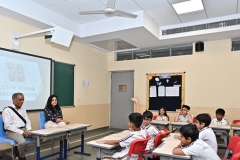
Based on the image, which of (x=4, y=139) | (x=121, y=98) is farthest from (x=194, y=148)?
(x=121, y=98)

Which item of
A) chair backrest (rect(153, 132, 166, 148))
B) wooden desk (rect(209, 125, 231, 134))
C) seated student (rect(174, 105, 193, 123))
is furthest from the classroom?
chair backrest (rect(153, 132, 166, 148))

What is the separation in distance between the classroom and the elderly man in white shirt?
8.5 inches

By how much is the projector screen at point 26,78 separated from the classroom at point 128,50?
0.20 m

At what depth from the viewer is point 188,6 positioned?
4.04 meters

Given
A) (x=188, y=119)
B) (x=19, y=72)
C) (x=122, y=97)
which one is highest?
(x=19, y=72)

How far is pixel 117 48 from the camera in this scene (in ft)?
22.0

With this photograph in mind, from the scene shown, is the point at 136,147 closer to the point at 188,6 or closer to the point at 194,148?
the point at 194,148

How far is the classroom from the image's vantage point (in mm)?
4086

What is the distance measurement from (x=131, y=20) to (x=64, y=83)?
8.36 feet

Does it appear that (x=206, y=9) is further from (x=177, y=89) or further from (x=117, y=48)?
(x=117, y=48)

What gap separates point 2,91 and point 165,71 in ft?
14.9

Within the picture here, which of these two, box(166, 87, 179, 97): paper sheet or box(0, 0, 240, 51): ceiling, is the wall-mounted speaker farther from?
box(166, 87, 179, 97): paper sheet

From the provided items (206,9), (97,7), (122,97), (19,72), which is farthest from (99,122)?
(206,9)

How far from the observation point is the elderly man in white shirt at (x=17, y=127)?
3.19 meters
